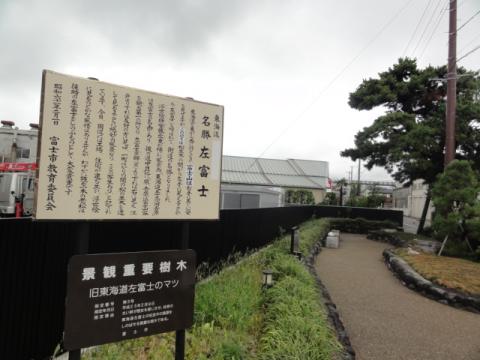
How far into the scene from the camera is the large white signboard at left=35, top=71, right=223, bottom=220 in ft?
7.61

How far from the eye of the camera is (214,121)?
310 cm

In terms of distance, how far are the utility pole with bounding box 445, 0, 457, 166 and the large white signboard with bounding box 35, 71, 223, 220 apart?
39.9 ft

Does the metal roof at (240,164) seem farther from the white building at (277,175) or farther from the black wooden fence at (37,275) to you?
the black wooden fence at (37,275)

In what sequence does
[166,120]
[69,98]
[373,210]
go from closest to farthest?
[69,98], [166,120], [373,210]

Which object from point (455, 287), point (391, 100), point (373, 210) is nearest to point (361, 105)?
point (391, 100)

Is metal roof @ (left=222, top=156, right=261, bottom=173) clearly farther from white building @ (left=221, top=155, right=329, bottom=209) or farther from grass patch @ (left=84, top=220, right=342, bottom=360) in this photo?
grass patch @ (left=84, top=220, right=342, bottom=360)

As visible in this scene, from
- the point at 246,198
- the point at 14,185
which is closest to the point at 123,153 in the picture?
the point at 14,185

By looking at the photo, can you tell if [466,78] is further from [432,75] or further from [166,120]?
[166,120]

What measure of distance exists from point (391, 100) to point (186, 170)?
16092 millimetres

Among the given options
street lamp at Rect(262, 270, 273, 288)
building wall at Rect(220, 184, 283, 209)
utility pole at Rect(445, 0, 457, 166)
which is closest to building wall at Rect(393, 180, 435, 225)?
building wall at Rect(220, 184, 283, 209)

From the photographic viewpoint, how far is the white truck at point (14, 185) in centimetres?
1338

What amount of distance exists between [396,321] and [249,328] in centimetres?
279

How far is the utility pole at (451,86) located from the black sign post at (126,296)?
495 inches

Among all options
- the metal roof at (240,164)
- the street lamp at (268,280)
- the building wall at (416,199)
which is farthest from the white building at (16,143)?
the building wall at (416,199)
